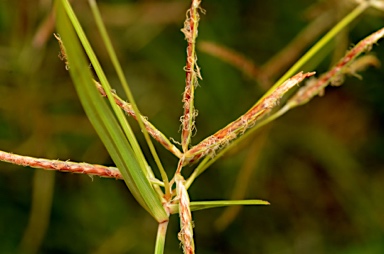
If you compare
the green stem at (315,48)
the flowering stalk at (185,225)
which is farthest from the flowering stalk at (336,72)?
the flowering stalk at (185,225)

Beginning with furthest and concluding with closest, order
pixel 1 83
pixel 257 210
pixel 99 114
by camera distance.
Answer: pixel 257 210 < pixel 1 83 < pixel 99 114

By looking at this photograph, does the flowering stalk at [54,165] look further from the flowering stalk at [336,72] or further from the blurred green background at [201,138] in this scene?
the blurred green background at [201,138]

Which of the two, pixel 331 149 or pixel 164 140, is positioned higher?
pixel 331 149

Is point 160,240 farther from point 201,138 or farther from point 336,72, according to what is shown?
point 201,138

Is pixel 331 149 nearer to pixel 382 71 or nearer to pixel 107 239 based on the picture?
pixel 382 71

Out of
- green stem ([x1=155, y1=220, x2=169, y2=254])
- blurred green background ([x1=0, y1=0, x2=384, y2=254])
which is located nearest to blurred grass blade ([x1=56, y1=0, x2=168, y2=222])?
green stem ([x1=155, y1=220, x2=169, y2=254])

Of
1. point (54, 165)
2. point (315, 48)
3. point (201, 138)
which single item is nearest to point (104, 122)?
point (54, 165)

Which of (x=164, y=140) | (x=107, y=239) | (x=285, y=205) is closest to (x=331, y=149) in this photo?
(x=285, y=205)
